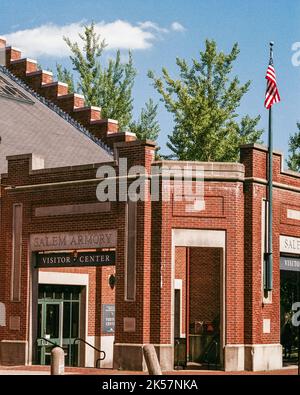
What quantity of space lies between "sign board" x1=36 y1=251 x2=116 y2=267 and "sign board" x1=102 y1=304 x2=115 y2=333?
5.69 meters

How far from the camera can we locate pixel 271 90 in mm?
30953

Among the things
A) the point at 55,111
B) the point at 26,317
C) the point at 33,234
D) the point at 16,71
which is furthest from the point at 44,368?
the point at 16,71

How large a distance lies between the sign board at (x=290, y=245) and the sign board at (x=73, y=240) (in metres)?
5.78

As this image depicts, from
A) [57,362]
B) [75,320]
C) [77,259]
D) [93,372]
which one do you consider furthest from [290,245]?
[57,362]

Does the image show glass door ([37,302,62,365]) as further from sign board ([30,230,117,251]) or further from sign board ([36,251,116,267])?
sign board ([30,230,117,251])

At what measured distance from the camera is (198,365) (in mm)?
31359

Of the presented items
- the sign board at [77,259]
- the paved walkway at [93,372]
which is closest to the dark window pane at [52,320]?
the sign board at [77,259]

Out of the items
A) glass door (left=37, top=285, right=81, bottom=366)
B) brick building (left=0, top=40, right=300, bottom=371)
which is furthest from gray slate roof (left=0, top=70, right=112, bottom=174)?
glass door (left=37, top=285, right=81, bottom=366)

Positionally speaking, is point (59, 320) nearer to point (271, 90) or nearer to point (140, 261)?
point (140, 261)

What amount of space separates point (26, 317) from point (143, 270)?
5.37m

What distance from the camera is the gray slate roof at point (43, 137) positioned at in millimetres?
37469

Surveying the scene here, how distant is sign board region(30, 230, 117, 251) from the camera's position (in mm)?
30156

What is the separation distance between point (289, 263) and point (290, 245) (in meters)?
0.67

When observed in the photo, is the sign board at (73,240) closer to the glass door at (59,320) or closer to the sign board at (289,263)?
the glass door at (59,320)
